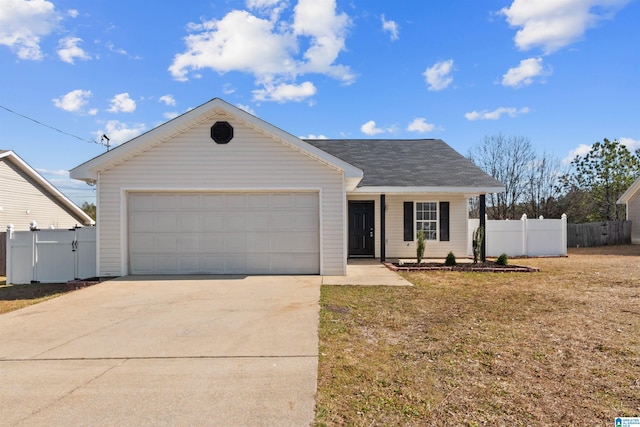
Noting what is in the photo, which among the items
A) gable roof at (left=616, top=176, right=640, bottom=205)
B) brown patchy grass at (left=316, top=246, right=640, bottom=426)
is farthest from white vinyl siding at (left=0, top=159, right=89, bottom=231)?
gable roof at (left=616, top=176, right=640, bottom=205)

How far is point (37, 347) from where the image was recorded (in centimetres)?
504

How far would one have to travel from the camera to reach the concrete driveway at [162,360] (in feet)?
10.7

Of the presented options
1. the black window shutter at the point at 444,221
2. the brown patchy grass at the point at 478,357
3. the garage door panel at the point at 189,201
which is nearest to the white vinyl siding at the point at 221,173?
the garage door panel at the point at 189,201

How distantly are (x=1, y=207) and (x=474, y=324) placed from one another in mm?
21849

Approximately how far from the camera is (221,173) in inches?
405

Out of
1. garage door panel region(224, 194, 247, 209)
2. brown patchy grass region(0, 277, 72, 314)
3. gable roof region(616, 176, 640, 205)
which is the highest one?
gable roof region(616, 176, 640, 205)

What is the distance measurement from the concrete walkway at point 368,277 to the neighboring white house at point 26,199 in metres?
17.8

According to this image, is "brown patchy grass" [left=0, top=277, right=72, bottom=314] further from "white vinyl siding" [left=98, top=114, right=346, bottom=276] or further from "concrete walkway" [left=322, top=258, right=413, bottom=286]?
"concrete walkway" [left=322, top=258, right=413, bottom=286]

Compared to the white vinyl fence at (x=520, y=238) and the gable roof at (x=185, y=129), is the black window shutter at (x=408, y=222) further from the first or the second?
the gable roof at (x=185, y=129)

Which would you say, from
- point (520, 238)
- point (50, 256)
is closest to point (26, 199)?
point (50, 256)

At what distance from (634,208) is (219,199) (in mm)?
24098

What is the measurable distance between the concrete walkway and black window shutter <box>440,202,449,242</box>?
3.57 m

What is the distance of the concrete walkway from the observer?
30.4 ft

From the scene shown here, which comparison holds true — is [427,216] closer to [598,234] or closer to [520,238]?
[520,238]
